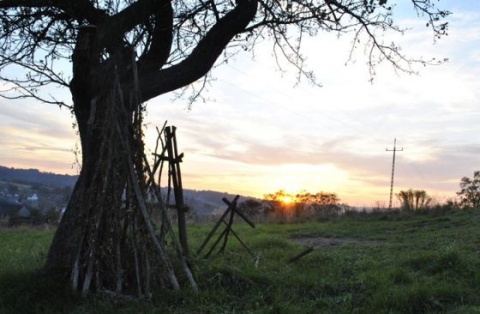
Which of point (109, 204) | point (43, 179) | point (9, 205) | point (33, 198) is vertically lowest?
point (9, 205)

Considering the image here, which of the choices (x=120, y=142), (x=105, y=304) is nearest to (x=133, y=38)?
(x=120, y=142)

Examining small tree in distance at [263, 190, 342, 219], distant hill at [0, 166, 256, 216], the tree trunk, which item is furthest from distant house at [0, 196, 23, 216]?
the tree trunk

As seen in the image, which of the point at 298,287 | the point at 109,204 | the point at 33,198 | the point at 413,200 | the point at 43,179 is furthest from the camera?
the point at 33,198

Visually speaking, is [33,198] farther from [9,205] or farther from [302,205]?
[302,205]

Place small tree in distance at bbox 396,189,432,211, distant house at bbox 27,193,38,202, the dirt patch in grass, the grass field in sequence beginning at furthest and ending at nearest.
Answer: distant house at bbox 27,193,38,202, small tree in distance at bbox 396,189,432,211, the dirt patch in grass, the grass field

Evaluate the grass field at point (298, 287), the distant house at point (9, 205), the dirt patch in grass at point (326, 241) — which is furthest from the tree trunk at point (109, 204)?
the distant house at point (9, 205)

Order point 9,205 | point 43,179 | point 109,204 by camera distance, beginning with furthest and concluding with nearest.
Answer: point 43,179, point 9,205, point 109,204

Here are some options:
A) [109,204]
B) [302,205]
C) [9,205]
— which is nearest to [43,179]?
[9,205]

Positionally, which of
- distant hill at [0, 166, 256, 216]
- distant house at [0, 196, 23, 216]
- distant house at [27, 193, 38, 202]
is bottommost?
distant house at [0, 196, 23, 216]

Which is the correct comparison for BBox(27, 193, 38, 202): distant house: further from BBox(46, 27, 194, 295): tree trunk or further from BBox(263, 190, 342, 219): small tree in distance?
BBox(46, 27, 194, 295): tree trunk

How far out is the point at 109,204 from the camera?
5.50m

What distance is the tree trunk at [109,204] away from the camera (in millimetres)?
5434

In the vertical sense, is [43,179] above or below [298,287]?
above

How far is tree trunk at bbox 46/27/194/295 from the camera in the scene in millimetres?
5434
